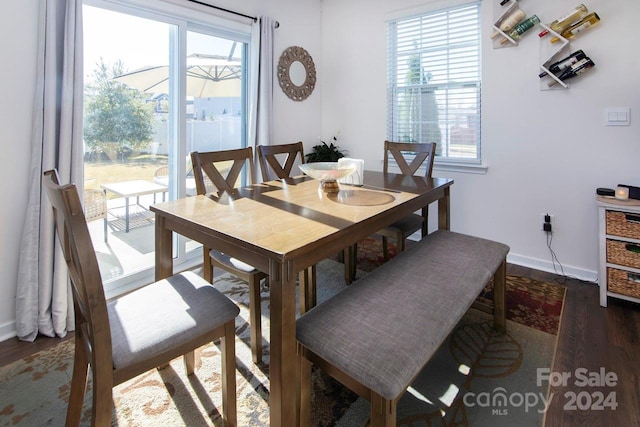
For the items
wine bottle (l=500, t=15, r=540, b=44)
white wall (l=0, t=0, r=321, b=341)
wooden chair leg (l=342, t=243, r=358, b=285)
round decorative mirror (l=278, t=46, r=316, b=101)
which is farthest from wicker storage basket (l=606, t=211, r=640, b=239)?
white wall (l=0, t=0, r=321, b=341)

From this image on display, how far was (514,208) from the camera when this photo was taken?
293cm

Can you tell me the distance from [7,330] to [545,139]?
3.76 metres

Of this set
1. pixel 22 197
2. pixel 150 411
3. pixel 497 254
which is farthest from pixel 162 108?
pixel 497 254

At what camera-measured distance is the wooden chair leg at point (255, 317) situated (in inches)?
67.1

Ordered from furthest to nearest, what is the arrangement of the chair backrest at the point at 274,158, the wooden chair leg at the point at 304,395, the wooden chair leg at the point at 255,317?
the chair backrest at the point at 274,158 → the wooden chair leg at the point at 255,317 → the wooden chair leg at the point at 304,395

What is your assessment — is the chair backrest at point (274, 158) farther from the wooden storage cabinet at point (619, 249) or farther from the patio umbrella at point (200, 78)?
the wooden storage cabinet at point (619, 249)

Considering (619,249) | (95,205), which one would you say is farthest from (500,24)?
(95,205)

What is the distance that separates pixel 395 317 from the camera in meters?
1.23

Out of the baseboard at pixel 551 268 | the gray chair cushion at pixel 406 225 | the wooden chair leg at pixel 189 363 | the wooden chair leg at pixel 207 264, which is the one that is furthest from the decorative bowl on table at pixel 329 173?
the baseboard at pixel 551 268

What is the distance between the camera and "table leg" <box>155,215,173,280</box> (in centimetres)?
157

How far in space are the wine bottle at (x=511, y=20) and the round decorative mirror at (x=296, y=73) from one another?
1843 mm

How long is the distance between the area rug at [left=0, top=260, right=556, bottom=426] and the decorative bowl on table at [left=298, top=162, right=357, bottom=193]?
93cm

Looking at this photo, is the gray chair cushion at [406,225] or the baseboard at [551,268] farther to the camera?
the baseboard at [551,268]

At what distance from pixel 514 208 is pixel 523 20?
1442 mm
